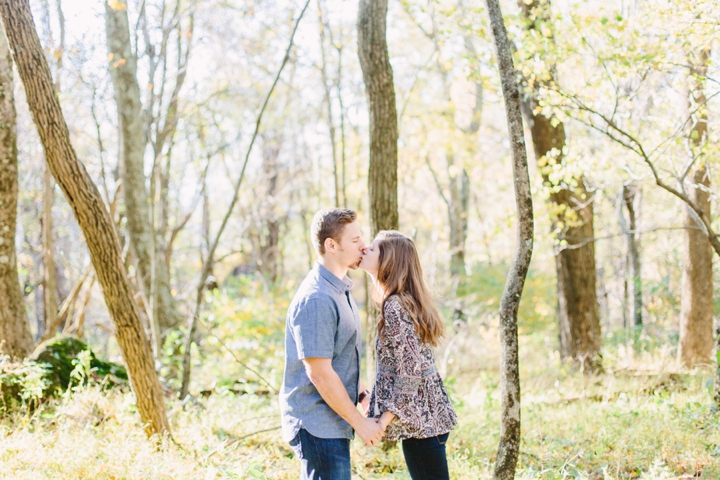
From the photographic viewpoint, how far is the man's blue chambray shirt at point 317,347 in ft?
8.41

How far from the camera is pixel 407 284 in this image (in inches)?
113

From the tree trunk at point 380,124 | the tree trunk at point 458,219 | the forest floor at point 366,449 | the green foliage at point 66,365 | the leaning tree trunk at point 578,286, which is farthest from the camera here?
the tree trunk at point 458,219

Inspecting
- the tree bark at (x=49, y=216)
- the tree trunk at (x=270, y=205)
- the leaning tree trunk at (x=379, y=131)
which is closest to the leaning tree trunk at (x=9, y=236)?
the tree bark at (x=49, y=216)

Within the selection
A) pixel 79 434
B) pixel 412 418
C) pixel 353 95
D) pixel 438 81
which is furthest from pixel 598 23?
pixel 438 81

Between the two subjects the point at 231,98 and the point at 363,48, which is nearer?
the point at 363,48

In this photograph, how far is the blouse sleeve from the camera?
2.71m

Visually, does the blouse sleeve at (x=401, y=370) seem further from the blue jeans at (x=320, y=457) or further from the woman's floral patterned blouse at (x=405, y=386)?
the blue jeans at (x=320, y=457)

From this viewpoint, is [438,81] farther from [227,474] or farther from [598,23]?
[227,474]

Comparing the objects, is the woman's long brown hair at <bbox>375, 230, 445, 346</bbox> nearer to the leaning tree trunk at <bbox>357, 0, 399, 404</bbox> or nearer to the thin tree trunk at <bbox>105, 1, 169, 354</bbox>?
the leaning tree trunk at <bbox>357, 0, 399, 404</bbox>

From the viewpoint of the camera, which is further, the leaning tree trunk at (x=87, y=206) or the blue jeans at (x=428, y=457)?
the leaning tree trunk at (x=87, y=206)

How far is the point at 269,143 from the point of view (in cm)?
1616

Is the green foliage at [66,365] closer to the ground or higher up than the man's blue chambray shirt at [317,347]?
closer to the ground

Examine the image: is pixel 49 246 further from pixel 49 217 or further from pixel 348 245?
pixel 348 245

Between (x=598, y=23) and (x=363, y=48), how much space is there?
9.37ft
